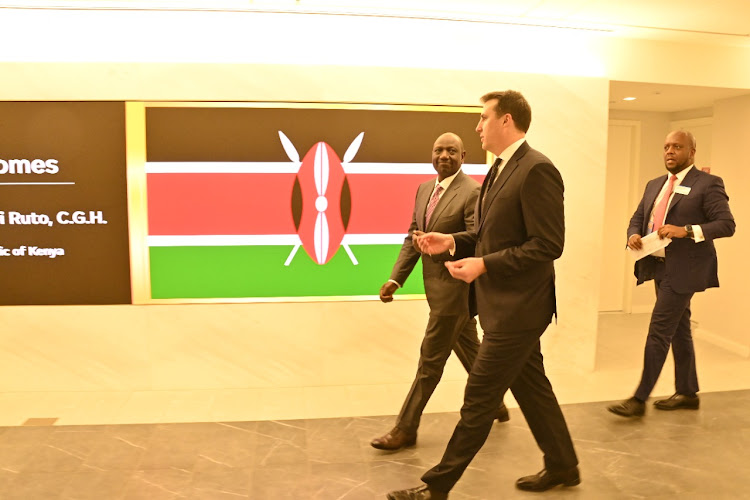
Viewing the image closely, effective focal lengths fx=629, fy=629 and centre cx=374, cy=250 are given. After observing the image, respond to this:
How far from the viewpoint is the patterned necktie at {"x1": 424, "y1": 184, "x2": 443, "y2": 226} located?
3.36m

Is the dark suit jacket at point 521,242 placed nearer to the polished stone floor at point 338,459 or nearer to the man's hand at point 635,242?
the polished stone floor at point 338,459

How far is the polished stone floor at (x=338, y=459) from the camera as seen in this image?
2938 mm

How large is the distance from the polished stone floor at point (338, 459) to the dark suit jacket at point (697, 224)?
86cm

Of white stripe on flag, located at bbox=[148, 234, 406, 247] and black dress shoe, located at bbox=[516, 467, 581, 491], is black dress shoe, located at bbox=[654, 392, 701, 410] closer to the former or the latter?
black dress shoe, located at bbox=[516, 467, 581, 491]

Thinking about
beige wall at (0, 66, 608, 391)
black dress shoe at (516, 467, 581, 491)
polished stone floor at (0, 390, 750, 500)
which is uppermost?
beige wall at (0, 66, 608, 391)

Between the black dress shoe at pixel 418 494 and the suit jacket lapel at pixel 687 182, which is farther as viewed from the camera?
the suit jacket lapel at pixel 687 182

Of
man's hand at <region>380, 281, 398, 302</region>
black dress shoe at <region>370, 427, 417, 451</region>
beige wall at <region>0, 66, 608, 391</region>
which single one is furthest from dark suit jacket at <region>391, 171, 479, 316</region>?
beige wall at <region>0, 66, 608, 391</region>

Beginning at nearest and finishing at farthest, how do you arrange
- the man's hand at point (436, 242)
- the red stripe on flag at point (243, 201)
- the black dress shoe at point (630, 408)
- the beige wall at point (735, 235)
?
the man's hand at point (436, 242) < the black dress shoe at point (630, 408) < the red stripe on flag at point (243, 201) < the beige wall at point (735, 235)

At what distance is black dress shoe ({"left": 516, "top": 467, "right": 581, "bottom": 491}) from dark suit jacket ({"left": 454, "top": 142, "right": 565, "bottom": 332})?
807 mm

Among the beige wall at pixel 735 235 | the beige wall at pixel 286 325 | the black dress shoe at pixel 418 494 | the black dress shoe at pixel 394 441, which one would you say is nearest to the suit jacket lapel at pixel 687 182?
the beige wall at pixel 286 325

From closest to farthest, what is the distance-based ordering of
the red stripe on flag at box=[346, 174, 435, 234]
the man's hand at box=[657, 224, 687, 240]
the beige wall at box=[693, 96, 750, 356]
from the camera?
1. the man's hand at box=[657, 224, 687, 240]
2. the red stripe on flag at box=[346, 174, 435, 234]
3. the beige wall at box=[693, 96, 750, 356]

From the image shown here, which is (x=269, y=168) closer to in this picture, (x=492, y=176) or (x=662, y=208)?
(x=492, y=176)

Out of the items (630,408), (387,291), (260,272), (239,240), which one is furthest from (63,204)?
(630,408)

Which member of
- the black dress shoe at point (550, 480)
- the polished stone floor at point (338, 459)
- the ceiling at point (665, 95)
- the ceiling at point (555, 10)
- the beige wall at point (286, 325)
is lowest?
the polished stone floor at point (338, 459)
